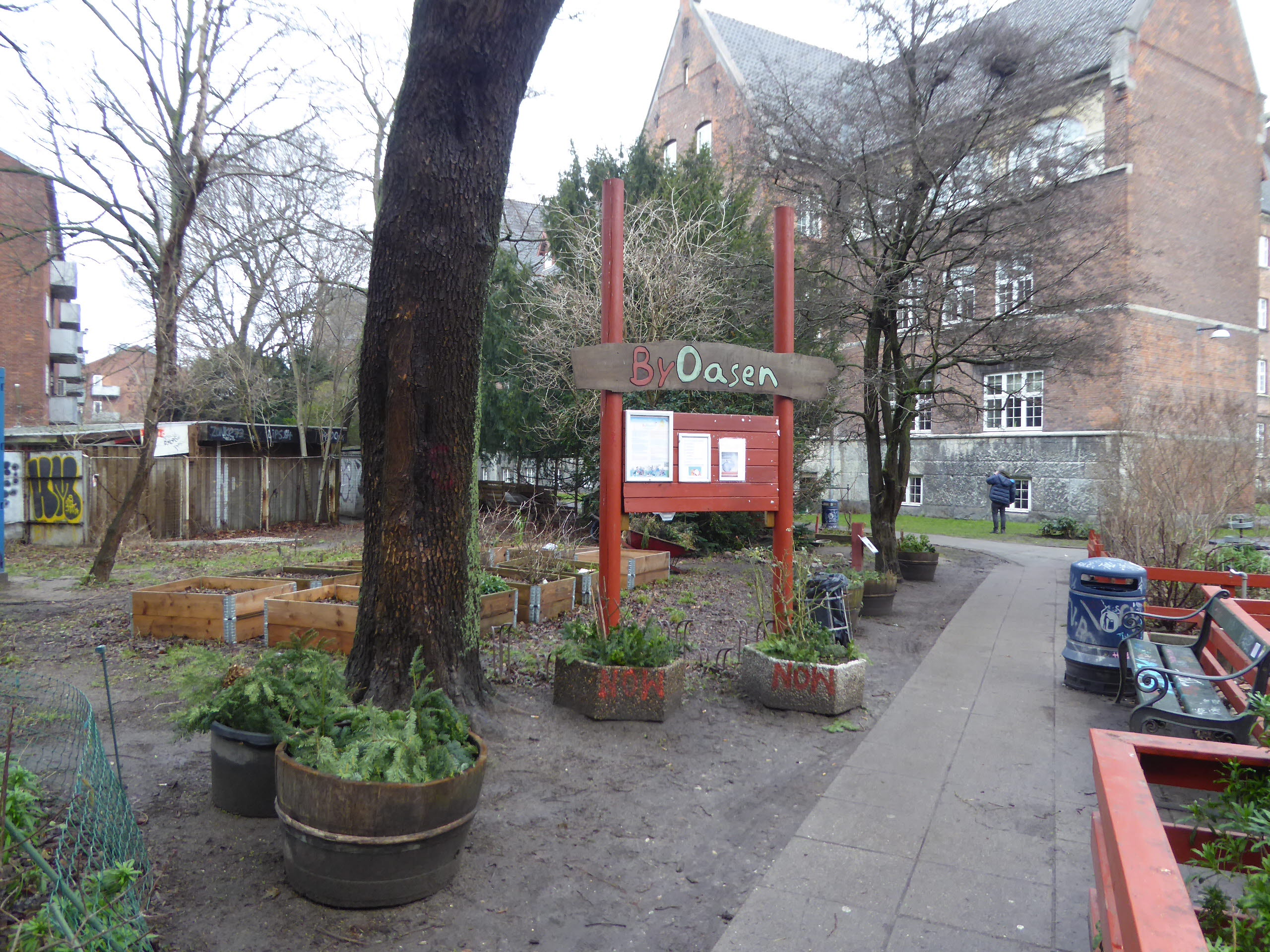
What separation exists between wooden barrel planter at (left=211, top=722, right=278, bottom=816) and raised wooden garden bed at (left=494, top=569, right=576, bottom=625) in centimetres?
431

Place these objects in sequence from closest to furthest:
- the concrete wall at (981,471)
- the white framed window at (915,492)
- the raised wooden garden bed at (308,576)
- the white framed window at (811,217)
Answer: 1. the raised wooden garden bed at (308,576)
2. the white framed window at (811,217)
3. the concrete wall at (981,471)
4. the white framed window at (915,492)

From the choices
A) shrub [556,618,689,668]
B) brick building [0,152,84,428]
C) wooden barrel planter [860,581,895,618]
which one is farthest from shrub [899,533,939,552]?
brick building [0,152,84,428]

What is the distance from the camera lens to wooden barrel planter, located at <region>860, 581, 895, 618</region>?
1051 cm

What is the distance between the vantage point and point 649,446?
681 centimetres

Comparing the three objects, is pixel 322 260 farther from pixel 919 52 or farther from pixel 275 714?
pixel 275 714

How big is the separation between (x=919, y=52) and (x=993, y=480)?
14805mm

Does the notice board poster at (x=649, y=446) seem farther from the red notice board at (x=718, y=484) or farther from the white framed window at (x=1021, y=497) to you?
the white framed window at (x=1021, y=497)

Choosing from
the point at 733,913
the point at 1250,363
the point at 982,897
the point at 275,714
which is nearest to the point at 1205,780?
the point at 982,897

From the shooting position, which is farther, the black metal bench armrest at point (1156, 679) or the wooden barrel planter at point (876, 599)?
the wooden barrel planter at point (876, 599)

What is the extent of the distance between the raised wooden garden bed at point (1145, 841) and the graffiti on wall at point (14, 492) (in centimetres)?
2077

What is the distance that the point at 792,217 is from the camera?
286 inches

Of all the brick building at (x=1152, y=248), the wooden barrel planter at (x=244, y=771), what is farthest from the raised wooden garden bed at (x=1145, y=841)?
the brick building at (x=1152, y=248)

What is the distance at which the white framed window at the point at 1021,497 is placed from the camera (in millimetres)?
26406

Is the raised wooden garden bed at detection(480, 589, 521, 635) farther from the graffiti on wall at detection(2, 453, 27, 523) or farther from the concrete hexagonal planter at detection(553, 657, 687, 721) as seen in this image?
the graffiti on wall at detection(2, 453, 27, 523)
